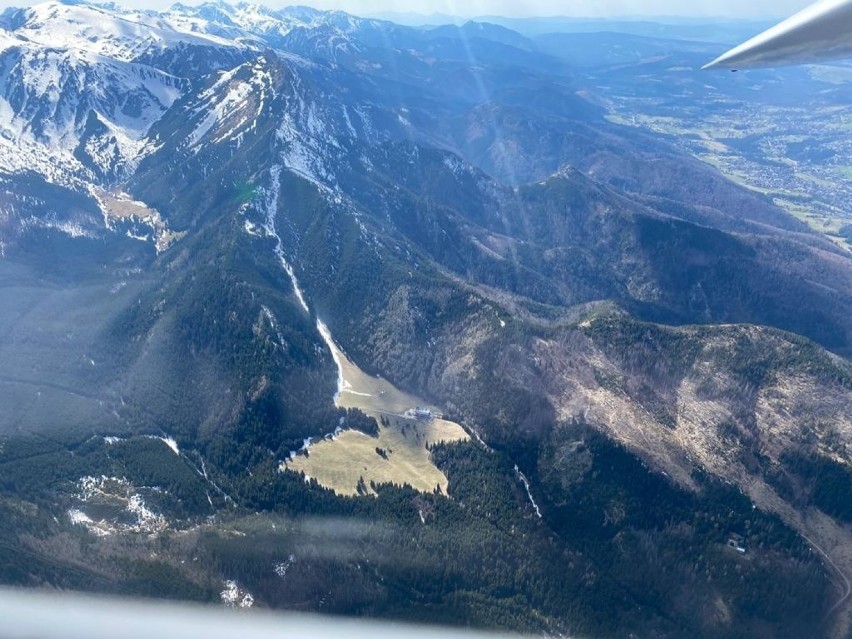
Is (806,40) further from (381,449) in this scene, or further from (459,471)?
(381,449)

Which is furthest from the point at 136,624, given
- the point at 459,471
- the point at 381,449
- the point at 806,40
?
the point at 381,449

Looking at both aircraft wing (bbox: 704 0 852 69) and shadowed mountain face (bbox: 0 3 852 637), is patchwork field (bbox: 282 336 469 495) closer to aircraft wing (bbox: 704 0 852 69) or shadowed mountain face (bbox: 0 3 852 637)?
shadowed mountain face (bbox: 0 3 852 637)

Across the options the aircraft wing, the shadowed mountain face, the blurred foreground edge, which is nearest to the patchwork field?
the shadowed mountain face

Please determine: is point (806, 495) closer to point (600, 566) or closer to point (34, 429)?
point (600, 566)

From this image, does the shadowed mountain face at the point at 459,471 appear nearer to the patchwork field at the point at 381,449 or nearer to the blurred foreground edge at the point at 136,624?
the patchwork field at the point at 381,449

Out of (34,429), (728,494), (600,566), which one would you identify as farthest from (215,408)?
(728,494)

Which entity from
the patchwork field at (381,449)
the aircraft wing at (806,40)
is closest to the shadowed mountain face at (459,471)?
the patchwork field at (381,449)
